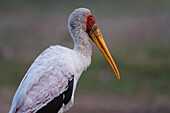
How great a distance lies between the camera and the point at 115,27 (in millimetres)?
14914

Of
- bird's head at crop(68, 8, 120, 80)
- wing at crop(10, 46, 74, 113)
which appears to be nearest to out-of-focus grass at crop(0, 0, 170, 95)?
bird's head at crop(68, 8, 120, 80)

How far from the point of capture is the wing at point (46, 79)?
432 cm

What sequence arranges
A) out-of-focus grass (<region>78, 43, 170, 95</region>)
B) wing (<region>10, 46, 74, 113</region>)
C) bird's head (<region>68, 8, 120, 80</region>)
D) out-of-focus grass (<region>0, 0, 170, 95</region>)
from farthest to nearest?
1. out-of-focus grass (<region>0, 0, 170, 95</region>)
2. out-of-focus grass (<region>78, 43, 170, 95</region>)
3. bird's head (<region>68, 8, 120, 80</region>)
4. wing (<region>10, 46, 74, 113</region>)

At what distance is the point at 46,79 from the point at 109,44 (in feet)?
27.8

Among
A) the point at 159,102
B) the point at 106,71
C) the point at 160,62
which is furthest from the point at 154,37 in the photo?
the point at 159,102

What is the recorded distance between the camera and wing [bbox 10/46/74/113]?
4324mm

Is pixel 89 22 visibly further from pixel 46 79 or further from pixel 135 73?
pixel 135 73

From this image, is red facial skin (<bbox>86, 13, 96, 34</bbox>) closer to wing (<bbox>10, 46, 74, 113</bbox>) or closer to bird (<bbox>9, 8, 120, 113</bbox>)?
bird (<bbox>9, 8, 120, 113</bbox>)

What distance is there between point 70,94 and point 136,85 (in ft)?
16.4

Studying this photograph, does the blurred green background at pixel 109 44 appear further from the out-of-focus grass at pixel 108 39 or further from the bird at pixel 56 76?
the bird at pixel 56 76

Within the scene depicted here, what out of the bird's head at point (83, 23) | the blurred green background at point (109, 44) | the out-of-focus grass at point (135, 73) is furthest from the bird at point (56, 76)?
the out-of-focus grass at point (135, 73)

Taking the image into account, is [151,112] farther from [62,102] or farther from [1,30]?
[1,30]

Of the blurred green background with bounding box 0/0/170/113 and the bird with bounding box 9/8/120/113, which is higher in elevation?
the bird with bounding box 9/8/120/113

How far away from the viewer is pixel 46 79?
14.5 feet
